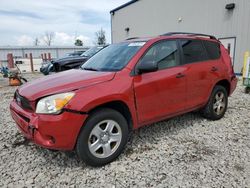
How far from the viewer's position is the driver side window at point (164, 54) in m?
3.49

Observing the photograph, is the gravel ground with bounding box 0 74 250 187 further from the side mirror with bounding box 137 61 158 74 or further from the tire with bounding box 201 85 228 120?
the side mirror with bounding box 137 61 158 74

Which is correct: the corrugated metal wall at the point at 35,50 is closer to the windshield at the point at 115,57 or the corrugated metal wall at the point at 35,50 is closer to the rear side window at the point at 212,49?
the rear side window at the point at 212,49

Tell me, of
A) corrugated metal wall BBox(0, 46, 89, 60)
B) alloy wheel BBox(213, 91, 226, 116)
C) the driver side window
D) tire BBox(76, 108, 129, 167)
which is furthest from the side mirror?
corrugated metal wall BBox(0, 46, 89, 60)

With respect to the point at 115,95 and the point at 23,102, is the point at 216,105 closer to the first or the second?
the point at 115,95

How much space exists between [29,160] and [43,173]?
1.52 ft

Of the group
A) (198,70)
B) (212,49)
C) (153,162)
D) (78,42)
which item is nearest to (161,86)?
(198,70)

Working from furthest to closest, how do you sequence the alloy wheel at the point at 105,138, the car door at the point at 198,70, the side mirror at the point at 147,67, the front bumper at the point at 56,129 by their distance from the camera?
the car door at the point at 198,70 → the side mirror at the point at 147,67 → the alloy wheel at the point at 105,138 → the front bumper at the point at 56,129

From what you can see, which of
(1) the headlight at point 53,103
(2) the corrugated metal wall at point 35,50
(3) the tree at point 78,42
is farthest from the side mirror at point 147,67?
(3) the tree at point 78,42

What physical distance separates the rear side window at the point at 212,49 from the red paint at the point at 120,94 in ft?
0.59

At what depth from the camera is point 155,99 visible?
3373 millimetres

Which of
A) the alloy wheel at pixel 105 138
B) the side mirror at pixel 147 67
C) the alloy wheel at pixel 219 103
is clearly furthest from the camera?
the alloy wheel at pixel 219 103

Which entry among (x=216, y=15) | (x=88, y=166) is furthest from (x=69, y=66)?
(x=216, y=15)

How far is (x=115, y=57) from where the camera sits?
3594 mm

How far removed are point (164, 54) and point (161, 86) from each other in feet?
1.98
